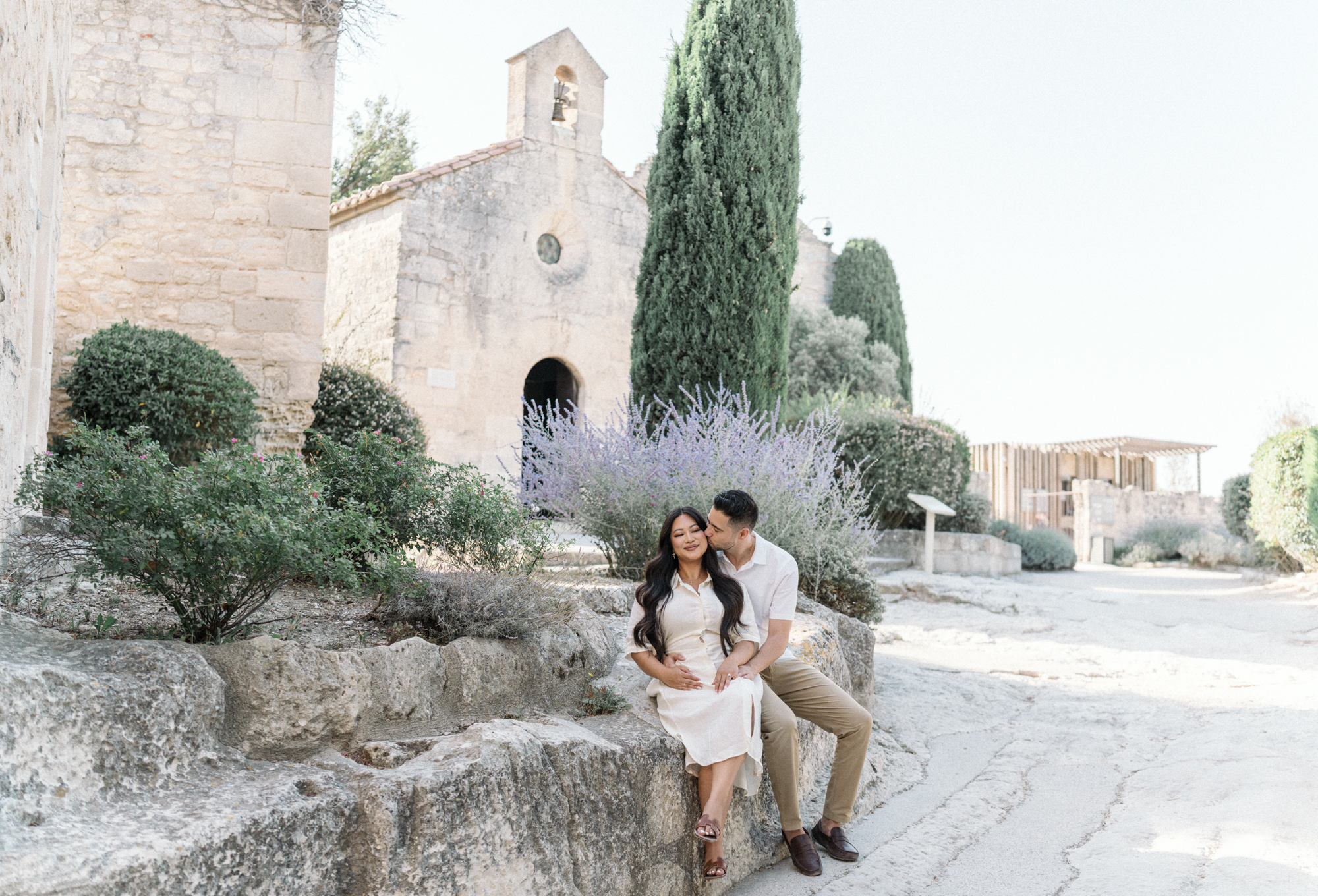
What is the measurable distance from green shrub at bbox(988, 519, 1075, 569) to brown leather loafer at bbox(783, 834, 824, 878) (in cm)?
1043

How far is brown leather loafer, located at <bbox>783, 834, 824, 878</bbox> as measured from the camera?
3158 mm

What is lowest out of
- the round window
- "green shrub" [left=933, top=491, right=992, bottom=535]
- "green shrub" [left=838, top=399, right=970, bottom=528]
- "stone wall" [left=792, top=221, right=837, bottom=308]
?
"green shrub" [left=933, top=491, right=992, bottom=535]

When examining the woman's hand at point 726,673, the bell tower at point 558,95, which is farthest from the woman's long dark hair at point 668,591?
the bell tower at point 558,95

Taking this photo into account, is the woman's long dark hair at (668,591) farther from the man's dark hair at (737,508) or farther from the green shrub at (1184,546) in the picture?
the green shrub at (1184,546)

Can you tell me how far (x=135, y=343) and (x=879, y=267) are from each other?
51.4 ft

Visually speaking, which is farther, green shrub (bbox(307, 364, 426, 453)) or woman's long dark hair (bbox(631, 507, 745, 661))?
green shrub (bbox(307, 364, 426, 453))

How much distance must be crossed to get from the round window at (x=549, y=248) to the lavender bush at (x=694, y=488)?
675 cm

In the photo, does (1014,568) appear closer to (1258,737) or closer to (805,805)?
(1258,737)

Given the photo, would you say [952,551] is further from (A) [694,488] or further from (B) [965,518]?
(A) [694,488]

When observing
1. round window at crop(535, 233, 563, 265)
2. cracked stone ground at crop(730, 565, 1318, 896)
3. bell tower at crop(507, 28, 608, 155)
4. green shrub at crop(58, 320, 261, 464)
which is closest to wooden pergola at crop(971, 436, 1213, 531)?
round window at crop(535, 233, 563, 265)

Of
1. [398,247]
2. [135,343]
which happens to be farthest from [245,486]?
[398,247]

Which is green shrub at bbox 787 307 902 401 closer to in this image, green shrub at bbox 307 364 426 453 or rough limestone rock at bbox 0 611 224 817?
green shrub at bbox 307 364 426 453

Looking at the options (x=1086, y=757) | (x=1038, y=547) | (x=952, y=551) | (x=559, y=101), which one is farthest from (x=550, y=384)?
(x=1086, y=757)

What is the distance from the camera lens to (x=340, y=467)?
12.7 feet
